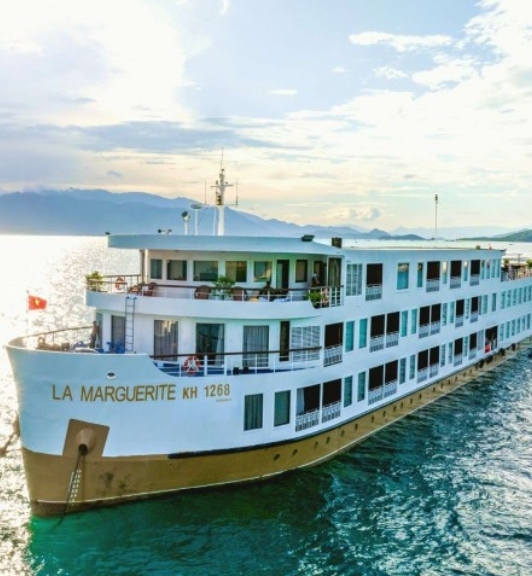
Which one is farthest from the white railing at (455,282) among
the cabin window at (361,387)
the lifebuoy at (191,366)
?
the lifebuoy at (191,366)

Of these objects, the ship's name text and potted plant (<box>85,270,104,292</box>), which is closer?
the ship's name text

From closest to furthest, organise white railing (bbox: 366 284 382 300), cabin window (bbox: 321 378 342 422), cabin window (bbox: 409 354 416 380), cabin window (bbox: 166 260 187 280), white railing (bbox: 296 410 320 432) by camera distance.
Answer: white railing (bbox: 296 410 320 432) → cabin window (bbox: 166 260 187 280) → cabin window (bbox: 321 378 342 422) → white railing (bbox: 366 284 382 300) → cabin window (bbox: 409 354 416 380)

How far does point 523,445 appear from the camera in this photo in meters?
→ 26.6

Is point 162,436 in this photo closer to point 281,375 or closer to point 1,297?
point 281,375

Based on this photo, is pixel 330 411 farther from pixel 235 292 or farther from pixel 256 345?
pixel 235 292

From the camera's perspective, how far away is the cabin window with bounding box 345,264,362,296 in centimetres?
2398

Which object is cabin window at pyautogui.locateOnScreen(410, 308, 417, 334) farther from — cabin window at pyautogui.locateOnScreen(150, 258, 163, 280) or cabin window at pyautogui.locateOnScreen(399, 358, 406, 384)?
cabin window at pyautogui.locateOnScreen(150, 258, 163, 280)

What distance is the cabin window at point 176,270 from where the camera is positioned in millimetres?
22203

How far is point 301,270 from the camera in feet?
76.6

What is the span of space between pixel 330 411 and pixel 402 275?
8.56m

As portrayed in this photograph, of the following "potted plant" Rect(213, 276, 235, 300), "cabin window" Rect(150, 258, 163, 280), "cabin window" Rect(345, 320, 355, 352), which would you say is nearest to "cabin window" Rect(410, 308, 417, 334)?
"cabin window" Rect(345, 320, 355, 352)

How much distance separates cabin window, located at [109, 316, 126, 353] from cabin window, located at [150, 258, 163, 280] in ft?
7.01

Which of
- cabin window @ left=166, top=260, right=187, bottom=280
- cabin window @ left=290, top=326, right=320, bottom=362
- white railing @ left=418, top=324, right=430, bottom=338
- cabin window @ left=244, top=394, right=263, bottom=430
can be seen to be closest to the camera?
cabin window @ left=244, top=394, right=263, bottom=430

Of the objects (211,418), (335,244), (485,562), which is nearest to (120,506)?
(211,418)
